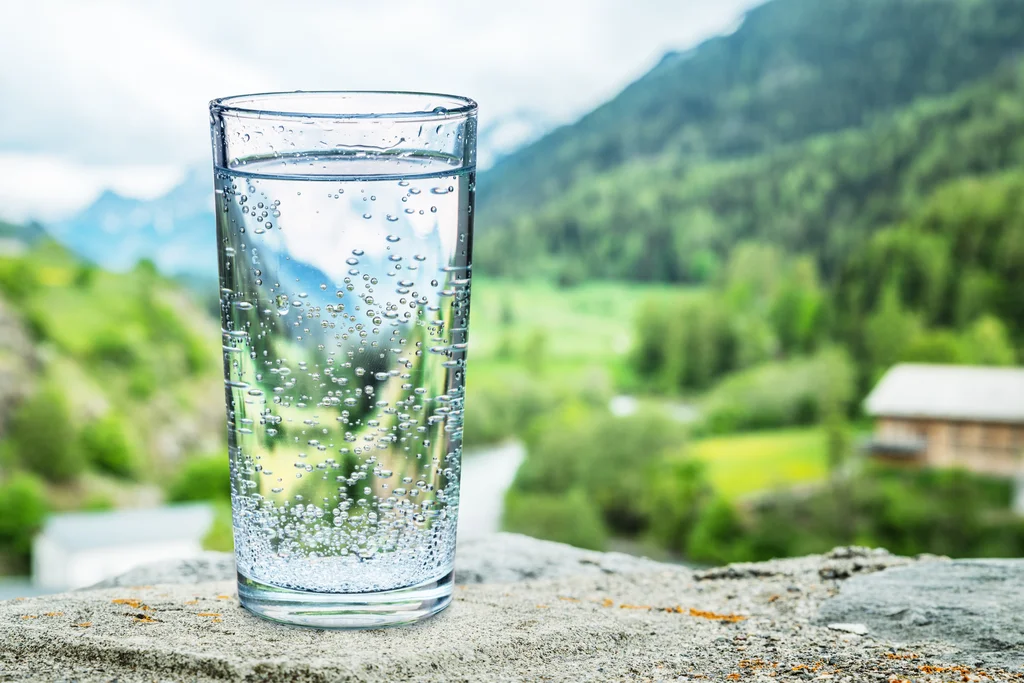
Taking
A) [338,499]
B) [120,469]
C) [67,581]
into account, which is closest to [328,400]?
[338,499]

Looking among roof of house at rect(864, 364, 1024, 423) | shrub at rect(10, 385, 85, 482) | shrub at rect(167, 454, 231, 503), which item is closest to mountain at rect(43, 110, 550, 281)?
shrub at rect(10, 385, 85, 482)

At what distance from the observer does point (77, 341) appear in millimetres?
7758

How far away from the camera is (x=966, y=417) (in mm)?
6742

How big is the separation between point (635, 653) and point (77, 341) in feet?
24.6

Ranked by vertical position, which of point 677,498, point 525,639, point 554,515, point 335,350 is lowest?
point 554,515

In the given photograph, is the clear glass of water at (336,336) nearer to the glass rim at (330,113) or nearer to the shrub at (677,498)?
the glass rim at (330,113)

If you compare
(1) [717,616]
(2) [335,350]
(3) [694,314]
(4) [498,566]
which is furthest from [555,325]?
(2) [335,350]

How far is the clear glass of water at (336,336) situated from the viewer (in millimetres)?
1066

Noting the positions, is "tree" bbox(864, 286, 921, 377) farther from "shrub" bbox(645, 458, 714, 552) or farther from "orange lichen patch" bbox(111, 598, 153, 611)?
"orange lichen patch" bbox(111, 598, 153, 611)

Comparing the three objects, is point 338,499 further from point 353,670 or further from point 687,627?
point 687,627

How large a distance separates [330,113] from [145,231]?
7003 mm

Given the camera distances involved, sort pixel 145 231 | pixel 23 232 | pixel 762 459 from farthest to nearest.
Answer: pixel 762 459 < pixel 145 231 < pixel 23 232

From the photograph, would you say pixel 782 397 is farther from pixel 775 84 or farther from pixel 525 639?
pixel 525 639

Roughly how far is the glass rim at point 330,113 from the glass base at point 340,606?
1.56 ft
